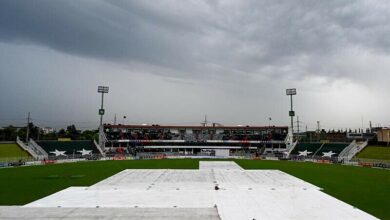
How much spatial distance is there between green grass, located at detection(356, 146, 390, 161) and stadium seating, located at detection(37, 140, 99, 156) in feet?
222

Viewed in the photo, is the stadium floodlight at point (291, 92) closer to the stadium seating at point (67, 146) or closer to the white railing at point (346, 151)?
the white railing at point (346, 151)

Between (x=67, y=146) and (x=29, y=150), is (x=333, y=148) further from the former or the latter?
(x=29, y=150)

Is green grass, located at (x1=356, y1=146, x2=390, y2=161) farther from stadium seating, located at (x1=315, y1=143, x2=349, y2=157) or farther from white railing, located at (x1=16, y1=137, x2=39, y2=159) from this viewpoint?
white railing, located at (x1=16, y1=137, x2=39, y2=159)

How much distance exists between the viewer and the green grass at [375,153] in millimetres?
71231

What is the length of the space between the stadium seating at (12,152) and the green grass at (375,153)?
71847 millimetres

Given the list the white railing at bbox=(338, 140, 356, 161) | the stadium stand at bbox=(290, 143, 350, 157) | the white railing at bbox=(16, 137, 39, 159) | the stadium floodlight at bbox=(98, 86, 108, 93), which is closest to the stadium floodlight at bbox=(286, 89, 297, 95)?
the stadium stand at bbox=(290, 143, 350, 157)

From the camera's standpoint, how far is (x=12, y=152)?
243 ft

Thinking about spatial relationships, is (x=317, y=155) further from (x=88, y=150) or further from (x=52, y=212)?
(x=52, y=212)

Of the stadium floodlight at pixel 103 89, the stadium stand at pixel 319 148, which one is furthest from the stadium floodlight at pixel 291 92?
the stadium floodlight at pixel 103 89

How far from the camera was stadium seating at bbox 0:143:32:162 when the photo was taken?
69.8m

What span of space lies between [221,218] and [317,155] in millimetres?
73333

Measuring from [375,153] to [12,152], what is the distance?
77448 millimetres

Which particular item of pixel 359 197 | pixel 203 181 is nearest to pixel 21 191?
pixel 203 181

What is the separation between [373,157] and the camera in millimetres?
73125
